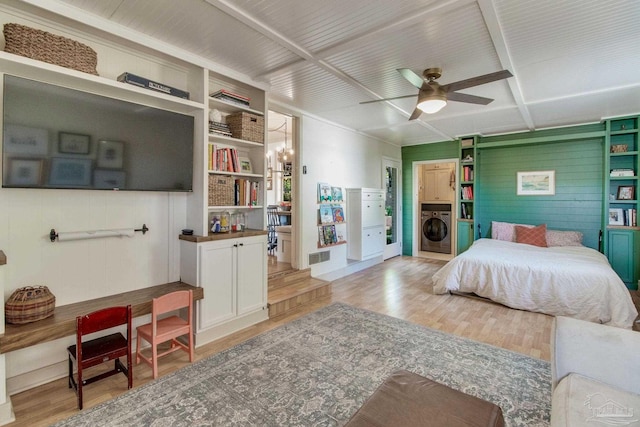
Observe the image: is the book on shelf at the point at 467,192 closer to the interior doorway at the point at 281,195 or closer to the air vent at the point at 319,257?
the air vent at the point at 319,257

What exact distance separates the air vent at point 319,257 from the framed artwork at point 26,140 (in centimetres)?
335

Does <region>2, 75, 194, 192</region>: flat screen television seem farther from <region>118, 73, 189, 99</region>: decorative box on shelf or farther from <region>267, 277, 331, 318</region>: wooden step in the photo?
<region>267, 277, 331, 318</region>: wooden step

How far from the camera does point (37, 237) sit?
2.19 meters

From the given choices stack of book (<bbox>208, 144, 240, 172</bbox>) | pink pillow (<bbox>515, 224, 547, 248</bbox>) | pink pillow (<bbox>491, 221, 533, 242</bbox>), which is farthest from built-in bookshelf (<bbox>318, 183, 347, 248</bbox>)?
pink pillow (<bbox>515, 224, 547, 248</bbox>)

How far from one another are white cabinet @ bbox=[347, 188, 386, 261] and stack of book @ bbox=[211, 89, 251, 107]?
2699 millimetres

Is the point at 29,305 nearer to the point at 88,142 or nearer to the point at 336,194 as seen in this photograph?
the point at 88,142

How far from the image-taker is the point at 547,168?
5.50m

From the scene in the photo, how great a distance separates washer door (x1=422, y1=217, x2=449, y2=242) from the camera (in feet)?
23.2

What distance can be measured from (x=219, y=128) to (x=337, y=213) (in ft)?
8.89

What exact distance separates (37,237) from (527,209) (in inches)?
272

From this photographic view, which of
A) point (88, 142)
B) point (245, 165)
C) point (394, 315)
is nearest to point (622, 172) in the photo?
point (394, 315)

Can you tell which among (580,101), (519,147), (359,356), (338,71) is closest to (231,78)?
(338,71)

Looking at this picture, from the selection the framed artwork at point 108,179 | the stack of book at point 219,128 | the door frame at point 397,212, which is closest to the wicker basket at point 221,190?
the stack of book at point 219,128

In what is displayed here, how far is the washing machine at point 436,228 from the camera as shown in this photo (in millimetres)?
7039
